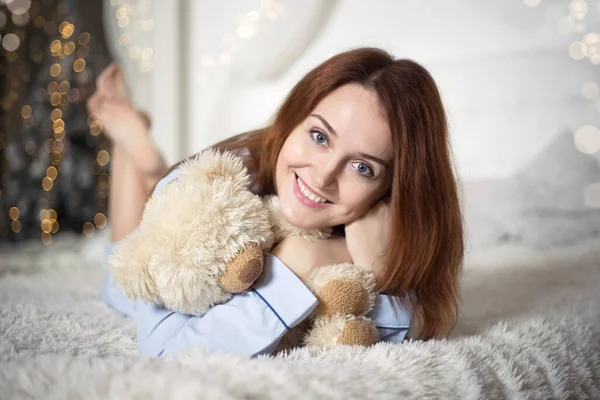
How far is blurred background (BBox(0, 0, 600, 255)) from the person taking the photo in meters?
1.98

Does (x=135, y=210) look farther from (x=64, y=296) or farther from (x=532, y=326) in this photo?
(x=532, y=326)

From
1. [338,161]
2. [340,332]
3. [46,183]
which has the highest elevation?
[338,161]

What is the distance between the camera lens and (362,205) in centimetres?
96

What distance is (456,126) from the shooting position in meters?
2.21

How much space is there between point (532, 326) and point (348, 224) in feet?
1.27

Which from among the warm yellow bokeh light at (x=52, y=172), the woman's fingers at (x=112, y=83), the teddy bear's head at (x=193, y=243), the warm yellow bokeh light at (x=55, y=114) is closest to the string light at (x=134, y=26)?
the warm yellow bokeh light at (x=55, y=114)

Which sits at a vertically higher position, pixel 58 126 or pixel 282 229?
pixel 282 229

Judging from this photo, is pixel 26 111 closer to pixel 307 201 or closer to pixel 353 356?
pixel 307 201

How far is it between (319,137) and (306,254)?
7.3 inches

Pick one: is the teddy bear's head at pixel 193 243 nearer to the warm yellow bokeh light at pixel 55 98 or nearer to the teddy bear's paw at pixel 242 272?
the teddy bear's paw at pixel 242 272

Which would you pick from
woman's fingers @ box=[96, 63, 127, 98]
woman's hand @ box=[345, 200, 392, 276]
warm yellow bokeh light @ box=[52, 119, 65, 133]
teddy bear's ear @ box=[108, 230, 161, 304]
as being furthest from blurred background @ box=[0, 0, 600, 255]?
teddy bear's ear @ box=[108, 230, 161, 304]

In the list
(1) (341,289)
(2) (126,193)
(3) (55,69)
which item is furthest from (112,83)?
(1) (341,289)

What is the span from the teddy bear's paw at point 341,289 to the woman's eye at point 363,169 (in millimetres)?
144

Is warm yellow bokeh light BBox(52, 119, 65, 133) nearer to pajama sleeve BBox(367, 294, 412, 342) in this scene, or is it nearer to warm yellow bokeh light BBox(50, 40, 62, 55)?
warm yellow bokeh light BBox(50, 40, 62, 55)
